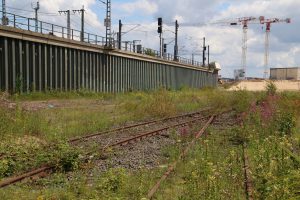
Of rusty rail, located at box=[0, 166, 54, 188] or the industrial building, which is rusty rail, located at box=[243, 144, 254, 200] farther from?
the industrial building

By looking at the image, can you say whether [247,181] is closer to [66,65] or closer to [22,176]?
[22,176]

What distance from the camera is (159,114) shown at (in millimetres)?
23828

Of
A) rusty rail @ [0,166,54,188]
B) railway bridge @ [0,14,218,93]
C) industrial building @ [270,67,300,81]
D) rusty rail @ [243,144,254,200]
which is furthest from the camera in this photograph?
industrial building @ [270,67,300,81]

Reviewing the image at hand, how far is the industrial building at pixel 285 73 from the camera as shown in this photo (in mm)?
148875

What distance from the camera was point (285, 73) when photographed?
154 m

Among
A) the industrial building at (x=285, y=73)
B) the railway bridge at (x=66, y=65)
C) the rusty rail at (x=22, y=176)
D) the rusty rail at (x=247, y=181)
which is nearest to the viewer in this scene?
the rusty rail at (x=247, y=181)

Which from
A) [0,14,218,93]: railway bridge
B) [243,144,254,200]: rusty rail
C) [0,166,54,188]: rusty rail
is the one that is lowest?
[0,166,54,188]: rusty rail

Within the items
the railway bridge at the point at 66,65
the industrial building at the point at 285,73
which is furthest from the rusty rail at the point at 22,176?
the industrial building at the point at 285,73

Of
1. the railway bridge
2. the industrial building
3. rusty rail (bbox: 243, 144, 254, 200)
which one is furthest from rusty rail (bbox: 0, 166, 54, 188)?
the industrial building

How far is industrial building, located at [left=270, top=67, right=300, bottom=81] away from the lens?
5861 inches

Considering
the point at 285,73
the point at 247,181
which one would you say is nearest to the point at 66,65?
the point at 247,181

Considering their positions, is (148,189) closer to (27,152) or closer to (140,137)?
(27,152)

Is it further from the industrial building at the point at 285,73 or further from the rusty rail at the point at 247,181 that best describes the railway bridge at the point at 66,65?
the industrial building at the point at 285,73

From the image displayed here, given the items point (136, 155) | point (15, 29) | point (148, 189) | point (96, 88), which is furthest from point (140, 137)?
point (96, 88)
